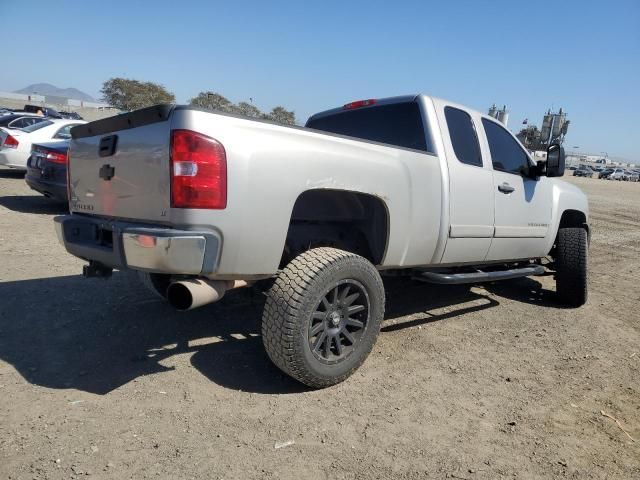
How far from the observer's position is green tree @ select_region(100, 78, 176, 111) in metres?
55.4

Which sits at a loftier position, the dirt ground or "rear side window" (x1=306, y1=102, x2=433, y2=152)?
"rear side window" (x1=306, y1=102, x2=433, y2=152)

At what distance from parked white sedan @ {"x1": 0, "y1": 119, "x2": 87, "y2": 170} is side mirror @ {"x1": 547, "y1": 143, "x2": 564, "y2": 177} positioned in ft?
29.5

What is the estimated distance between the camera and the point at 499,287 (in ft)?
19.6

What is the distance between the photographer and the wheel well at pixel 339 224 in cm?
339

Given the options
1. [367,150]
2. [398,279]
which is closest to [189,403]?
[367,150]

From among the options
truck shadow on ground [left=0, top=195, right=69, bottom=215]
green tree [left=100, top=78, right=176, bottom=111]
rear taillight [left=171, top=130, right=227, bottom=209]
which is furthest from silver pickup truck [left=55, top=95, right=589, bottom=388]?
green tree [left=100, top=78, right=176, bottom=111]

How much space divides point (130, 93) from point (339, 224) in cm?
6285

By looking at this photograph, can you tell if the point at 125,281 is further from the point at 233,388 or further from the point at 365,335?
the point at 365,335

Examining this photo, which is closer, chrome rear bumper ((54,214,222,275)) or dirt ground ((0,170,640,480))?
dirt ground ((0,170,640,480))

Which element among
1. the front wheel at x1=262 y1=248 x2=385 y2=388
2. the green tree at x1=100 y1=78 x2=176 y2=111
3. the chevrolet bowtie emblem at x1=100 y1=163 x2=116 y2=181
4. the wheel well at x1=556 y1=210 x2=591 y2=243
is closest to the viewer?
the front wheel at x1=262 y1=248 x2=385 y2=388

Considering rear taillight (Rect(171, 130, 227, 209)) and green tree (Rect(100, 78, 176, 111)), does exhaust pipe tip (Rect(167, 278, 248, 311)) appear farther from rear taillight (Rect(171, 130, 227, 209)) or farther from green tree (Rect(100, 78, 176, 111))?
green tree (Rect(100, 78, 176, 111))

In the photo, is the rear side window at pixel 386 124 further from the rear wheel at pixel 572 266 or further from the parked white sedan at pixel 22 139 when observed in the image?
the parked white sedan at pixel 22 139

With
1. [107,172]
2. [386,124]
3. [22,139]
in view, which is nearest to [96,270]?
[107,172]

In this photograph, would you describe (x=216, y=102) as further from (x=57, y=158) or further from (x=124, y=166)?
(x=124, y=166)
